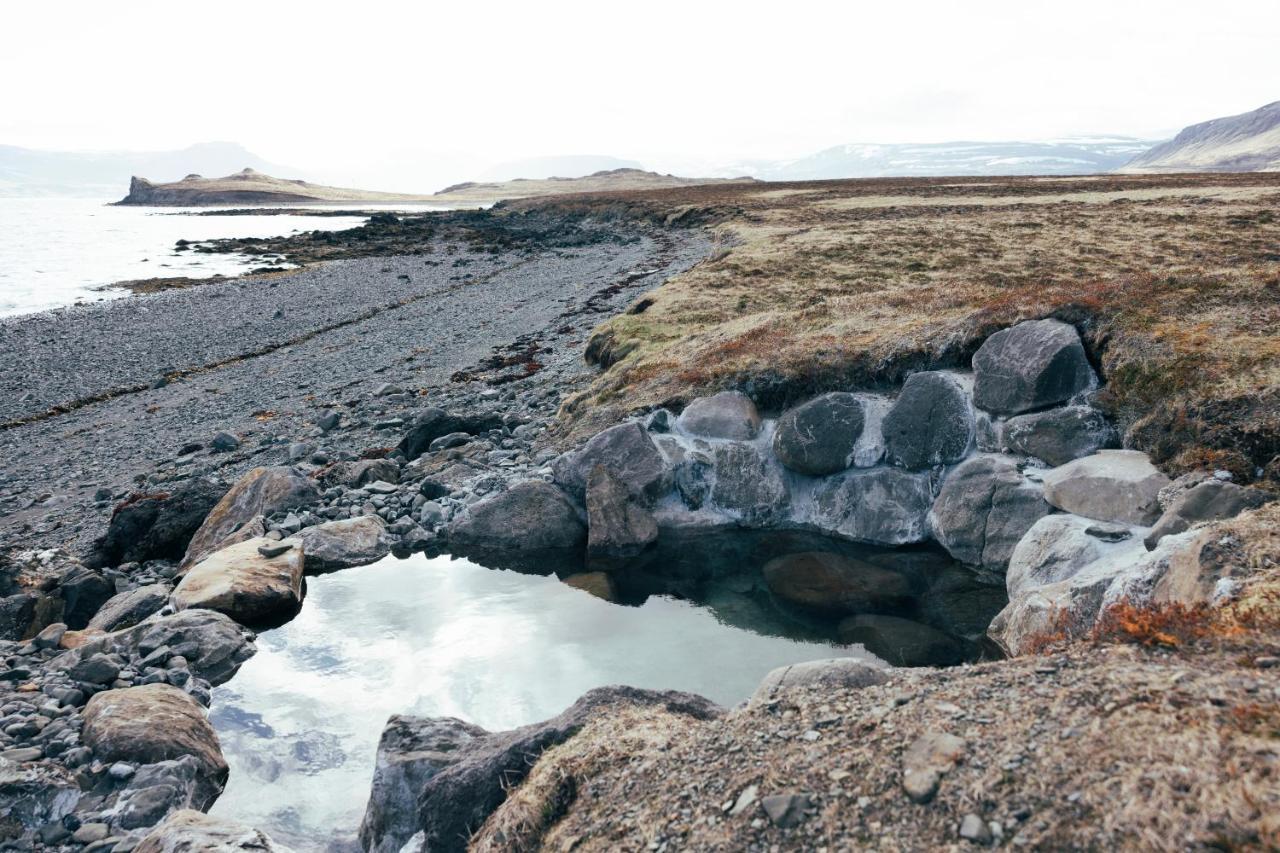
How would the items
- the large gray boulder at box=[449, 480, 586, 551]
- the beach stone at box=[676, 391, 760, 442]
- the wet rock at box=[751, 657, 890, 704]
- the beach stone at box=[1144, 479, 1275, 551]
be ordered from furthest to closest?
the beach stone at box=[676, 391, 760, 442], the large gray boulder at box=[449, 480, 586, 551], the beach stone at box=[1144, 479, 1275, 551], the wet rock at box=[751, 657, 890, 704]

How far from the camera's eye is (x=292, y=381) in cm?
3091

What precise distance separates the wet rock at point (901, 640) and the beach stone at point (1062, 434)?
4.51 metres

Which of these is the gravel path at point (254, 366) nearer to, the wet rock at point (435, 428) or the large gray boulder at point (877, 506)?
the wet rock at point (435, 428)

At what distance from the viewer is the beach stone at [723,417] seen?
18.0m

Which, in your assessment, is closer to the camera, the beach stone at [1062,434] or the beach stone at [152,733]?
the beach stone at [152,733]

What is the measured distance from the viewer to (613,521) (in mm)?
16625

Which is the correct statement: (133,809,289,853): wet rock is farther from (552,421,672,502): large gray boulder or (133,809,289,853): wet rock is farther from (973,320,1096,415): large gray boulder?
(973,320,1096,415): large gray boulder

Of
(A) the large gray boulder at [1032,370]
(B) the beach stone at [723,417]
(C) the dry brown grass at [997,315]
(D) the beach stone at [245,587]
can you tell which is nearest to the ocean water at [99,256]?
(C) the dry brown grass at [997,315]

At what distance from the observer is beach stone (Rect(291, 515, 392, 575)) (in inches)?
647

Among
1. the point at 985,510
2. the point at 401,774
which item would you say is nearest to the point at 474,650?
the point at 401,774

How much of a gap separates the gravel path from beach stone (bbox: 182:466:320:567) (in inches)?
118

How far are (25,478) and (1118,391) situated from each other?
2728 centimetres

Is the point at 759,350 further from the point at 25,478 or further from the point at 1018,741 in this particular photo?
the point at 25,478

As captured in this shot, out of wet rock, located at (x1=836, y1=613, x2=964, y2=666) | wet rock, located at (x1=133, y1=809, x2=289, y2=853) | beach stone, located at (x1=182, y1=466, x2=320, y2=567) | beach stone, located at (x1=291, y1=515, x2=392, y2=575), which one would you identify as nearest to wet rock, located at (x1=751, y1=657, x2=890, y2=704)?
wet rock, located at (x1=836, y1=613, x2=964, y2=666)
